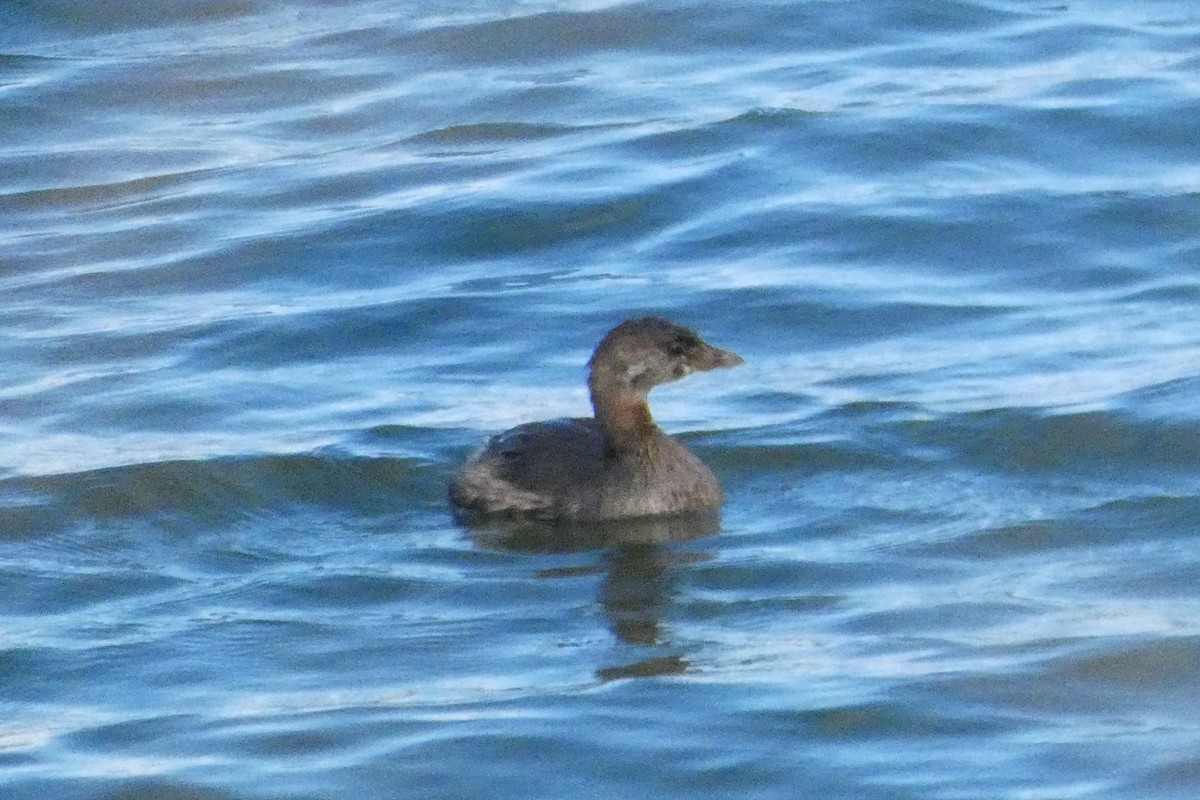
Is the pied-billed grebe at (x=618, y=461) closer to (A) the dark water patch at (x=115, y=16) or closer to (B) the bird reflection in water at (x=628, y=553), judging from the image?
(B) the bird reflection in water at (x=628, y=553)

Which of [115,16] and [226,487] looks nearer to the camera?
[226,487]

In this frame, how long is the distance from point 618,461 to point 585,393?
1.55m

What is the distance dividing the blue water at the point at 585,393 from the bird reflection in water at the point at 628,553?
32mm

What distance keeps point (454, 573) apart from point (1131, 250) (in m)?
5.56

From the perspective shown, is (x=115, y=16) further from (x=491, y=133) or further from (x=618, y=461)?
(x=618, y=461)

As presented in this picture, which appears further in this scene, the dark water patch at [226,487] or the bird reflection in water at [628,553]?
the dark water patch at [226,487]

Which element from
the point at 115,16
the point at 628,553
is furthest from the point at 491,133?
the point at 628,553

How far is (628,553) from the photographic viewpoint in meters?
10.4

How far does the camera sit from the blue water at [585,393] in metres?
8.15

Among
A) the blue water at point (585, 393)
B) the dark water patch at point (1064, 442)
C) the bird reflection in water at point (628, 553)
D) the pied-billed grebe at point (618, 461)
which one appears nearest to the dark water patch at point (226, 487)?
the blue water at point (585, 393)

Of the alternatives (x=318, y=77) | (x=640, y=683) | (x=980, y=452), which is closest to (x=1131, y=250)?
(x=980, y=452)

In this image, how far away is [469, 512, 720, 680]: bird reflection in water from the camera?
9.21 m

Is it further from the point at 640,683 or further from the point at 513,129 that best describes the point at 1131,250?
the point at 640,683

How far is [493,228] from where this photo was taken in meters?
15.4
